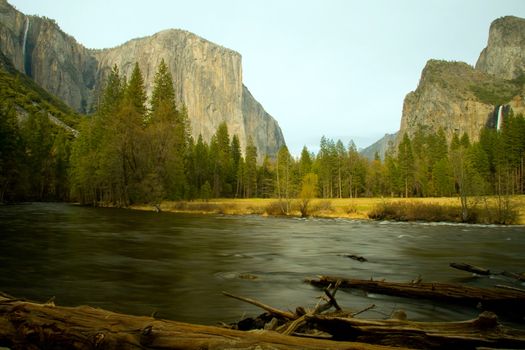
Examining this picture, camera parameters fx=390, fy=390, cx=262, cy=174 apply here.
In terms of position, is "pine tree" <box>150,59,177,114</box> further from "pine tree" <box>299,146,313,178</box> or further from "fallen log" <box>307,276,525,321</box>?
"fallen log" <box>307,276,525,321</box>

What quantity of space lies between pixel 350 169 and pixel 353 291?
94218mm

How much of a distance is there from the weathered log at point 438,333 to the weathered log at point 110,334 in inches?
28.5

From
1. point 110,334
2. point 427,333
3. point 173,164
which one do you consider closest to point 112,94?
point 173,164

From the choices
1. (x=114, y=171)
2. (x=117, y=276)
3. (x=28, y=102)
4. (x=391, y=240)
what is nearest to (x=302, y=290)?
(x=117, y=276)

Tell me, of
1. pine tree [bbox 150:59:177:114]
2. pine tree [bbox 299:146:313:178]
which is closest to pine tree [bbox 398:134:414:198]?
pine tree [bbox 299:146:313:178]

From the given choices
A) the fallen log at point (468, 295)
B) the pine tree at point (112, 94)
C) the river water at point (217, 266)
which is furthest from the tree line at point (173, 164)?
the fallen log at point (468, 295)

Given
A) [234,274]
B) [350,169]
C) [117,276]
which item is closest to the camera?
[117,276]

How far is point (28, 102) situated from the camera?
11744cm

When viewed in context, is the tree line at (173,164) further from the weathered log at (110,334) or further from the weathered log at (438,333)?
the weathered log at (110,334)

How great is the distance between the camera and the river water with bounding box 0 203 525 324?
886cm

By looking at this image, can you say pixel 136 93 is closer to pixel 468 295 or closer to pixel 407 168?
pixel 407 168

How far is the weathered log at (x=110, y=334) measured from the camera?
3883 millimetres

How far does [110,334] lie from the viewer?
4.36m

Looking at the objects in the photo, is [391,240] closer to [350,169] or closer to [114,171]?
[114,171]
